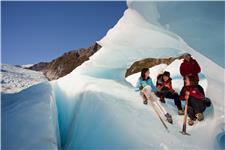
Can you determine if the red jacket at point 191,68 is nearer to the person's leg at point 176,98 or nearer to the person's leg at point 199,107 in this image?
the person's leg at point 176,98

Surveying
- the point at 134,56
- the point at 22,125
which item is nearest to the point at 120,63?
the point at 134,56

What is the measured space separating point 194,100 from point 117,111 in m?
1.33

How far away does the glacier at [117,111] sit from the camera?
13.3ft

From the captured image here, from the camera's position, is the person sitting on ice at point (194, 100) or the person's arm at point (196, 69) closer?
the person sitting on ice at point (194, 100)

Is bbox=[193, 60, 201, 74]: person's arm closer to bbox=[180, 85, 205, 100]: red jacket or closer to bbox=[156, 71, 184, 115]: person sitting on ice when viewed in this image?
bbox=[180, 85, 205, 100]: red jacket

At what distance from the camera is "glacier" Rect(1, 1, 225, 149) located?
404cm

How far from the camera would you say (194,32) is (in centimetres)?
658

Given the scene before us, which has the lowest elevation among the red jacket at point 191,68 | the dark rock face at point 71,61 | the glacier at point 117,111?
the dark rock face at point 71,61

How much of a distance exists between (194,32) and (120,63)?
294 cm

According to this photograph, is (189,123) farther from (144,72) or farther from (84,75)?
(84,75)

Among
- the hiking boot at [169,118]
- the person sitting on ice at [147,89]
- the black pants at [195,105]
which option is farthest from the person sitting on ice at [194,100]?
the person sitting on ice at [147,89]

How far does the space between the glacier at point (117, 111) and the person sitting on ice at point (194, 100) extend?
0.16 meters

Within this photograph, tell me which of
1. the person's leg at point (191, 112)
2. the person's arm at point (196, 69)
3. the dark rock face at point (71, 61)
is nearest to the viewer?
the person's leg at point (191, 112)

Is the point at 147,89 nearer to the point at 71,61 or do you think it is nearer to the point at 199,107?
the point at 199,107
